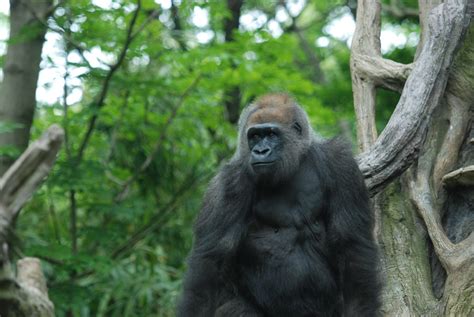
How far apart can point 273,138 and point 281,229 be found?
0.64 meters

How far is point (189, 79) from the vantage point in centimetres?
880

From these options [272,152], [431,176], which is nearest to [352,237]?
[272,152]

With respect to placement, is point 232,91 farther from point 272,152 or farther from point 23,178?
point 23,178

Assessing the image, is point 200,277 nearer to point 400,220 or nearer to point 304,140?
point 304,140

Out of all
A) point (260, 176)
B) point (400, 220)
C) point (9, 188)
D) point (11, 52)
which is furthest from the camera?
point (11, 52)

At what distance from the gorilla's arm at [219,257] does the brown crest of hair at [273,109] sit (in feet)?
1.39

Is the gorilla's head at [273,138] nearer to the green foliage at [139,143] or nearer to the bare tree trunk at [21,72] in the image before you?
the green foliage at [139,143]

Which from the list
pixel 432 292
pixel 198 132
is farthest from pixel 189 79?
pixel 432 292

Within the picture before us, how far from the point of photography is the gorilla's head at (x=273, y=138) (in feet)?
16.2

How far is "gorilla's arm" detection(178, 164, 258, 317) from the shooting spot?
5121 mm

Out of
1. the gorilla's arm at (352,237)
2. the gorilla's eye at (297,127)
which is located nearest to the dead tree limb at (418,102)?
the gorilla's arm at (352,237)

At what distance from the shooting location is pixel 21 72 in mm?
8328

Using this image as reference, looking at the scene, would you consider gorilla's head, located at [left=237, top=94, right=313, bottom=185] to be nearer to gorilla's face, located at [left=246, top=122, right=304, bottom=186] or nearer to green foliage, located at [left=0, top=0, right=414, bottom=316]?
gorilla's face, located at [left=246, top=122, right=304, bottom=186]

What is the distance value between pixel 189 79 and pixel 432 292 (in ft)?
14.4
